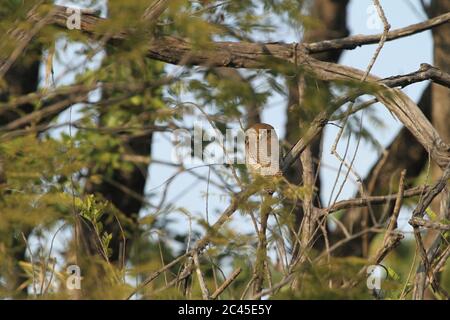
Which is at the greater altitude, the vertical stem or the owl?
the owl

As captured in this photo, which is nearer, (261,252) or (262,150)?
(261,252)

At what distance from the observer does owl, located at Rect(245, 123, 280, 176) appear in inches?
128

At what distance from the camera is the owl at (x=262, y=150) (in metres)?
3.26

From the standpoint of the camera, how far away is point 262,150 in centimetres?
338

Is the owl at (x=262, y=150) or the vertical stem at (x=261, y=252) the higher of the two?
the owl at (x=262, y=150)

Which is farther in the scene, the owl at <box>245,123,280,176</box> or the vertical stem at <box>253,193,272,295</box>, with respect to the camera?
the owl at <box>245,123,280,176</box>

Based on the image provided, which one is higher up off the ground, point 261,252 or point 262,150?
point 262,150

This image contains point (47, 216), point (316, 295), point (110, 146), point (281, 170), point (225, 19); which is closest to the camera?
point (316, 295)

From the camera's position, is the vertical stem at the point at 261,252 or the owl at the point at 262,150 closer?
the vertical stem at the point at 261,252

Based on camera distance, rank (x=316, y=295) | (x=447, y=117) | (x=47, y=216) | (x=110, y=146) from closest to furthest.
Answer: (x=316, y=295)
(x=47, y=216)
(x=447, y=117)
(x=110, y=146)

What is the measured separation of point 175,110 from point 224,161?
263 millimetres

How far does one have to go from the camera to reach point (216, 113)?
11.9 ft
